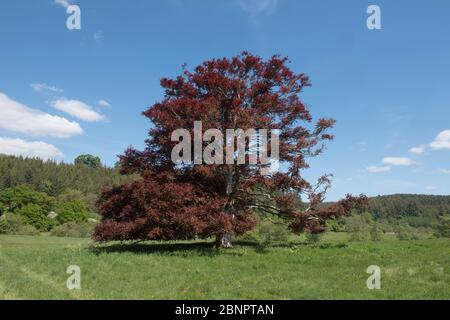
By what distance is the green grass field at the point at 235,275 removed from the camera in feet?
36.1

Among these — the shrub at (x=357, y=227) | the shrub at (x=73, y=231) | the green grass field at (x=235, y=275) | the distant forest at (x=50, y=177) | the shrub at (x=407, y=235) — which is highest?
the distant forest at (x=50, y=177)

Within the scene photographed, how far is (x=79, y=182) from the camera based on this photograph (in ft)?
446

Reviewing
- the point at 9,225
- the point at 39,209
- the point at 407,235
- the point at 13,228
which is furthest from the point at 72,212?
the point at 407,235

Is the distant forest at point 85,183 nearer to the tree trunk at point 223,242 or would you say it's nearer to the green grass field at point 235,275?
the tree trunk at point 223,242

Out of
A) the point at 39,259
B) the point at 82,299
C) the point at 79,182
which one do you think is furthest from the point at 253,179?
the point at 79,182

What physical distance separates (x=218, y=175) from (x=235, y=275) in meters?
8.66

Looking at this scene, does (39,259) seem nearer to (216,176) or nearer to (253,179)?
(216,176)

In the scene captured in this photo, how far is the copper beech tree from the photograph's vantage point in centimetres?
1892

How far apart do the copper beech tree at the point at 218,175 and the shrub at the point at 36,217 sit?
74191mm

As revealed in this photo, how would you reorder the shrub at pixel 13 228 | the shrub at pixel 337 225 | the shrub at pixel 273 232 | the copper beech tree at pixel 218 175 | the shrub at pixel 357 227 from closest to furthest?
the copper beech tree at pixel 218 175 → the shrub at pixel 273 232 → the shrub at pixel 357 227 → the shrub at pixel 337 225 → the shrub at pixel 13 228

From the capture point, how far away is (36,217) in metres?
89.3

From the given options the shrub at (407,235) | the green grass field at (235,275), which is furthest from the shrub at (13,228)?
the green grass field at (235,275)
